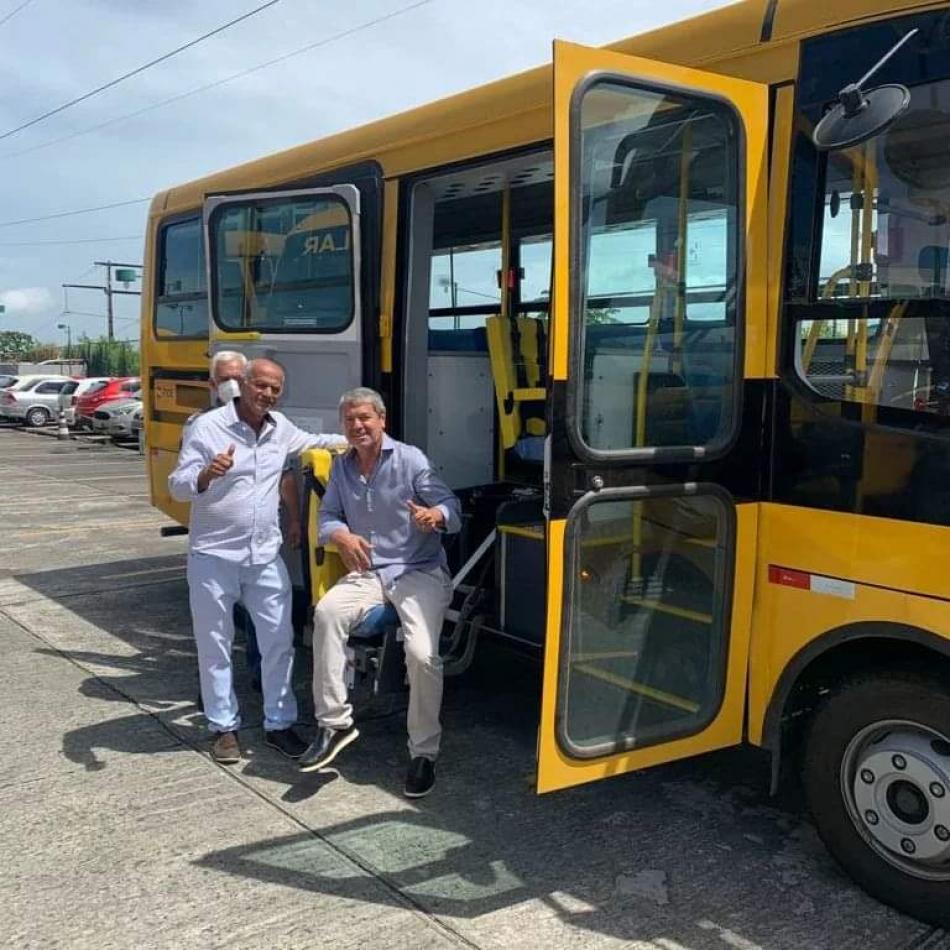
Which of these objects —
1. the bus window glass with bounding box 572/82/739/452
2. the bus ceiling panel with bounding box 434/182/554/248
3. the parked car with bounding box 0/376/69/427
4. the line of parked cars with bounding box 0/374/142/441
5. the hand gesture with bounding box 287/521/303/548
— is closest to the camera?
the bus window glass with bounding box 572/82/739/452

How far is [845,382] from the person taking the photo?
10.1 ft

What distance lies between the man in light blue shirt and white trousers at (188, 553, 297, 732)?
0.23 meters

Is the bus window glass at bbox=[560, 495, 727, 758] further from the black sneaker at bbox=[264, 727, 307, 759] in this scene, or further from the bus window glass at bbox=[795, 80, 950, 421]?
the black sneaker at bbox=[264, 727, 307, 759]

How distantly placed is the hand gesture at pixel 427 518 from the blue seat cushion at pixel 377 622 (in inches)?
14.1

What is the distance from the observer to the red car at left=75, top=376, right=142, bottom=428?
2508 centimetres

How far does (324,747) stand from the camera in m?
4.07

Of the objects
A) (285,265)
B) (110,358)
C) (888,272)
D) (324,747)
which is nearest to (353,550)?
(324,747)

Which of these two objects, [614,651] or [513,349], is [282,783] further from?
[513,349]

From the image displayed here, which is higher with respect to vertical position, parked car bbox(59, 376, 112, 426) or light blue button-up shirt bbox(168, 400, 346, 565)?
light blue button-up shirt bbox(168, 400, 346, 565)

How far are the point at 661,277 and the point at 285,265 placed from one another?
263 cm

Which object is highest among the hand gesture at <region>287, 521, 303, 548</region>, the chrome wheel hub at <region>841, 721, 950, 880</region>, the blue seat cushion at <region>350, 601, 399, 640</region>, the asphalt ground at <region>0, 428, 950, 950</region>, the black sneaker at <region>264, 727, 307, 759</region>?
A: the hand gesture at <region>287, 521, 303, 548</region>

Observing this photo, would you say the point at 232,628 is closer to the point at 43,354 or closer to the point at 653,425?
the point at 653,425

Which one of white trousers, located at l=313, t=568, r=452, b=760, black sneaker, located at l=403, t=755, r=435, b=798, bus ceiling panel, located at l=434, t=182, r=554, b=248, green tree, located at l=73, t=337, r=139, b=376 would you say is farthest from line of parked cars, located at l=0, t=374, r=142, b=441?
black sneaker, located at l=403, t=755, r=435, b=798

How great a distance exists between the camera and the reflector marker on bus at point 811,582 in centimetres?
306
